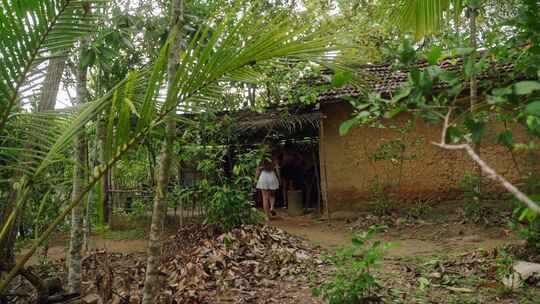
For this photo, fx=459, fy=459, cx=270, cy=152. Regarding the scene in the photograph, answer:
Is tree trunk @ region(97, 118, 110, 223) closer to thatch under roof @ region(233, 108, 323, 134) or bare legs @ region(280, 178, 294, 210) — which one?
thatch under roof @ region(233, 108, 323, 134)

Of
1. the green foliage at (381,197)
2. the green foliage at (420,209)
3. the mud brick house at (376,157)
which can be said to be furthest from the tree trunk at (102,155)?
the green foliage at (420,209)

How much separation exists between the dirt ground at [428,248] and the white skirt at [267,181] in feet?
2.33

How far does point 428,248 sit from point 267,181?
3.75 m

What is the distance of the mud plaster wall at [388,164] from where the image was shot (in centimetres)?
829

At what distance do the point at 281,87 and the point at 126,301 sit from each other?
5.62 metres

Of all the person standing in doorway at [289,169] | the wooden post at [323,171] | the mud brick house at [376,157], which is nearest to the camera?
the mud brick house at [376,157]

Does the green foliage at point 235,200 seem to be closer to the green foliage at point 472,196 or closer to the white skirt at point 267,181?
the white skirt at point 267,181

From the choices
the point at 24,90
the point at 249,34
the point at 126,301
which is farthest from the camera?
the point at 126,301

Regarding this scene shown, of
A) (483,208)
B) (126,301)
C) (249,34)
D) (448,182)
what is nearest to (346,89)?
(448,182)

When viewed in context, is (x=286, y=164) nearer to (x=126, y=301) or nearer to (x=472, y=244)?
(x=472, y=244)

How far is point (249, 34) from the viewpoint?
2.12 meters

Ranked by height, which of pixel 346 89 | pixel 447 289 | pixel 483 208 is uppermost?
pixel 346 89

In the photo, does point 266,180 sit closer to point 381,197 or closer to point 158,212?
point 381,197

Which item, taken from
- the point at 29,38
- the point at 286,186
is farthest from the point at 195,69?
the point at 286,186
